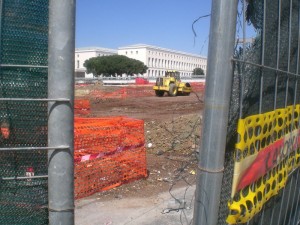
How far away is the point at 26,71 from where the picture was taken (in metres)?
1.83

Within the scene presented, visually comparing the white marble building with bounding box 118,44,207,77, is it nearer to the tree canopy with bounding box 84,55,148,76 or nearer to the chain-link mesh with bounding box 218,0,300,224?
the tree canopy with bounding box 84,55,148,76

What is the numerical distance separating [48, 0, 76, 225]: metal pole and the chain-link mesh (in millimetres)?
796

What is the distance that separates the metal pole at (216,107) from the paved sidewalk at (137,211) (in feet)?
10.8

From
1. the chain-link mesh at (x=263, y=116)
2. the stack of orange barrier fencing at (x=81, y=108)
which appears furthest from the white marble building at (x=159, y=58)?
the chain-link mesh at (x=263, y=116)

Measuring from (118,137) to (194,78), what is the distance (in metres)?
66.7

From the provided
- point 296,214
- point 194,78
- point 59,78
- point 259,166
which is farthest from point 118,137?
point 194,78

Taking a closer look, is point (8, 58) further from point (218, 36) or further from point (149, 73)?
point (149, 73)

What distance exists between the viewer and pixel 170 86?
37.0 m

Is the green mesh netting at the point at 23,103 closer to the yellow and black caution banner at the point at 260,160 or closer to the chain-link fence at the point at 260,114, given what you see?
the chain-link fence at the point at 260,114

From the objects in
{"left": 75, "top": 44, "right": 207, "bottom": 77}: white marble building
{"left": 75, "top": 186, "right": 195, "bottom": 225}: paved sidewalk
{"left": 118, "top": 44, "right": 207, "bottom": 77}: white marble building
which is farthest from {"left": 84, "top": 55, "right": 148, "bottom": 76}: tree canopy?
{"left": 75, "top": 186, "right": 195, "bottom": 225}: paved sidewalk

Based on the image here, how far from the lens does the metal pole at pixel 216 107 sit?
71.7 inches

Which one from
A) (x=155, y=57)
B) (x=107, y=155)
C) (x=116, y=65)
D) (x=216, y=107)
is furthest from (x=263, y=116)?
(x=155, y=57)

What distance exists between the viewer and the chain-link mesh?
2.05 m

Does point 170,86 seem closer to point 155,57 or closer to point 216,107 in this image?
point 216,107
